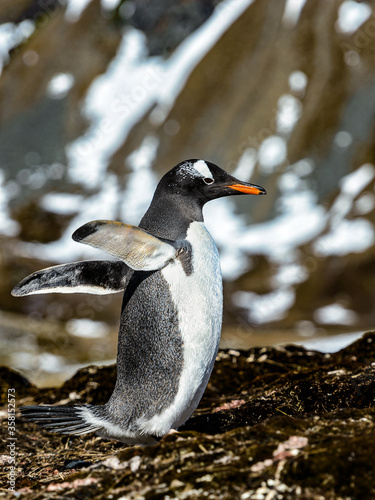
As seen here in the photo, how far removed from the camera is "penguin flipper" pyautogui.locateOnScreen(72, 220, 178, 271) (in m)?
1.94

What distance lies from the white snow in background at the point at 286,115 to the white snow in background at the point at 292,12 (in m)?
3.60

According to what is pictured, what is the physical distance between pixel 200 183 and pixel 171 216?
20 centimetres

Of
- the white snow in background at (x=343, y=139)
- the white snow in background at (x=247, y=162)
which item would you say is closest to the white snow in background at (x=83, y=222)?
the white snow in background at (x=247, y=162)

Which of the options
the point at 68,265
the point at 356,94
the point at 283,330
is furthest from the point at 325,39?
the point at 68,265

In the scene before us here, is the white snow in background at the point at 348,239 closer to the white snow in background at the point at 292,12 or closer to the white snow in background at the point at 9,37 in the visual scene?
the white snow in background at the point at 292,12

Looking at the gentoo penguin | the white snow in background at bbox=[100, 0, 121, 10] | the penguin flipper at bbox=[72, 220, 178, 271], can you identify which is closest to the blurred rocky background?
the white snow in background at bbox=[100, 0, 121, 10]

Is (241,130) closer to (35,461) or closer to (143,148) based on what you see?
(143,148)

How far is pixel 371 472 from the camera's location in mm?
1313

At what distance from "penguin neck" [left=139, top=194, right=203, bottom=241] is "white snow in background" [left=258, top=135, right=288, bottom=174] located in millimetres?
20383

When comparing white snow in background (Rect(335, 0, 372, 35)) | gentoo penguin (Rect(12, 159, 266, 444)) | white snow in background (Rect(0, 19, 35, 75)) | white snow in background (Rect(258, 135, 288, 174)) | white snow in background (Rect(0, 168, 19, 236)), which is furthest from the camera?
white snow in background (Rect(0, 19, 35, 75))

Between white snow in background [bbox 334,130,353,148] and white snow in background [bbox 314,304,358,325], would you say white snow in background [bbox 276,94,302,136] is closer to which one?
white snow in background [bbox 334,130,353,148]

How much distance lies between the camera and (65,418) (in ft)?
7.38

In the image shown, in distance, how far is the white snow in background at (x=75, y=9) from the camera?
86.1 ft

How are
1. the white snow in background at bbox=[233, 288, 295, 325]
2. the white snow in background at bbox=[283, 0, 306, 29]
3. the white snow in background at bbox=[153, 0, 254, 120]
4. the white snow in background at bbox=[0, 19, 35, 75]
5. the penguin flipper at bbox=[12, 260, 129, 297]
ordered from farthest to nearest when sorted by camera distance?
1. the white snow in background at bbox=[153, 0, 254, 120]
2. the white snow in background at bbox=[283, 0, 306, 29]
3. the white snow in background at bbox=[0, 19, 35, 75]
4. the white snow in background at bbox=[233, 288, 295, 325]
5. the penguin flipper at bbox=[12, 260, 129, 297]
